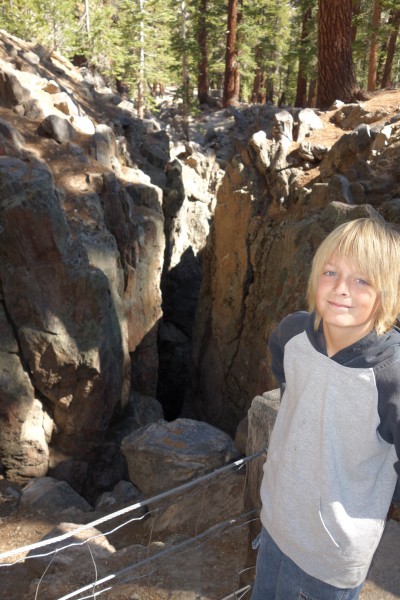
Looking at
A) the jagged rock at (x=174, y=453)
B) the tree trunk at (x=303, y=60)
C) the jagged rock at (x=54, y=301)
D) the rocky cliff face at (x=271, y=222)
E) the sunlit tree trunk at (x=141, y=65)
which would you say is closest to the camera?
the jagged rock at (x=174, y=453)

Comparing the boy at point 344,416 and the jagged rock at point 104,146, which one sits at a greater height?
the jagged rock at point 104,146

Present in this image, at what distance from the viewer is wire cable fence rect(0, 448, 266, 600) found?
313cm

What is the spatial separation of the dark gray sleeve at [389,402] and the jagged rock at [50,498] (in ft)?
23.7

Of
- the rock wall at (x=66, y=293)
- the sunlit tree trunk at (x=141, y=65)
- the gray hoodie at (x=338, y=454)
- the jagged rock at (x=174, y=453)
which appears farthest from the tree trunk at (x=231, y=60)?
the gray hoodie at (x=338, y=454)

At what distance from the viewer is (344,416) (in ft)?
6.12

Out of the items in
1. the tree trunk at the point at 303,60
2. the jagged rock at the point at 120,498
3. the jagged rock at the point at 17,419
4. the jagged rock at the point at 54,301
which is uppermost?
the tree trunk at the point at 303,60

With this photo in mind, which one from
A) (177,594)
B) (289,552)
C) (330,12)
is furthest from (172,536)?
(330,12)

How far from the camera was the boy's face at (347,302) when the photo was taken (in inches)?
75.8

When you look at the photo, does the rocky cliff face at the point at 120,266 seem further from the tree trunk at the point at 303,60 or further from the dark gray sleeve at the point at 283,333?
the tree trunk at the point at 303,60

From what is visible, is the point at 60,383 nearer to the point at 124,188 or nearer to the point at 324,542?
the point at 124,188

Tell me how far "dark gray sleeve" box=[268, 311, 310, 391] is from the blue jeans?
2.38 ft

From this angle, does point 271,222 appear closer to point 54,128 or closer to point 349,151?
point 349,151

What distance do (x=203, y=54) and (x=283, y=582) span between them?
26.0 m

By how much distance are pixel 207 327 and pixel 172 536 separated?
8223mm
